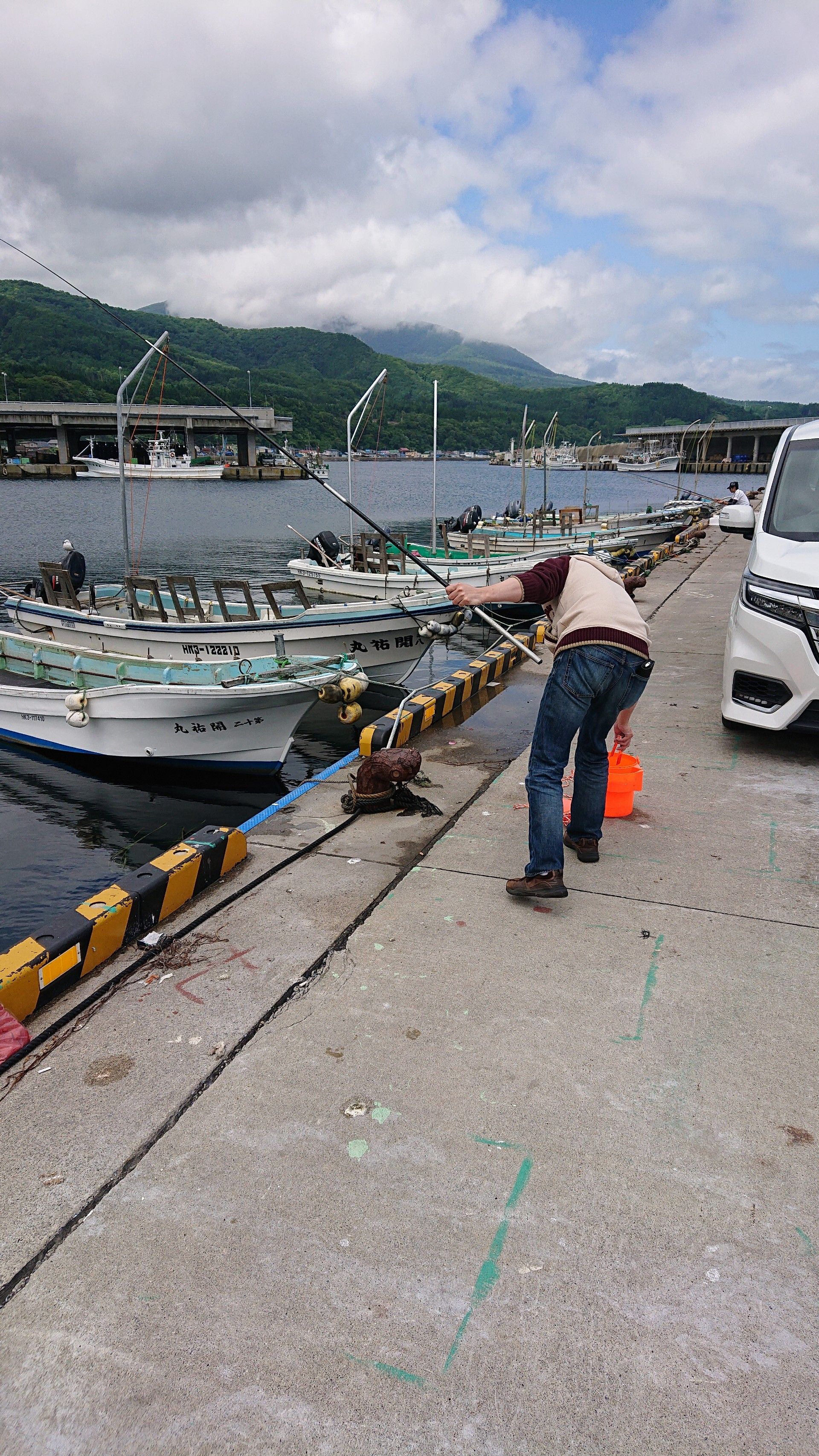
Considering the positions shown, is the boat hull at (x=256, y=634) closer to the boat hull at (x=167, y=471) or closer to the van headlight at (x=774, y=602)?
the van headlight at (x=774, y=602)

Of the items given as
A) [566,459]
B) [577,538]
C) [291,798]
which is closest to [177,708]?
[291,798]

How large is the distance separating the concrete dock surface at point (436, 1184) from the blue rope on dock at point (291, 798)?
3.49 feet

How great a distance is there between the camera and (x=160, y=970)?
3.46 metres

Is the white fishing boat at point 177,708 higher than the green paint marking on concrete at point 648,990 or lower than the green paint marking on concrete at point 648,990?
lower

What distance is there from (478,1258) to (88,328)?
117 metres

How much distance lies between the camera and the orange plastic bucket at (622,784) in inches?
189

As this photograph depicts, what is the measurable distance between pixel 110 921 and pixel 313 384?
143 metres

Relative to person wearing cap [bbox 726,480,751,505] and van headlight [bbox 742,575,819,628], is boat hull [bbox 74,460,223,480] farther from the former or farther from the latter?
van headlight [bbox 742,575,819,628]

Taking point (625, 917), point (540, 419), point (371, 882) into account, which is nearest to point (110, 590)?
point (371, 882)

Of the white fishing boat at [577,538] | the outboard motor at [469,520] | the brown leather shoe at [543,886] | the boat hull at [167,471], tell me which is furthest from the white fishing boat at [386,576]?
the boat hull at [167,471]

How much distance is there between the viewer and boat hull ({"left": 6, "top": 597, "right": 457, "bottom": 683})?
11953 millimetres

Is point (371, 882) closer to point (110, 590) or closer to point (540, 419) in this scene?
point (110, 590)

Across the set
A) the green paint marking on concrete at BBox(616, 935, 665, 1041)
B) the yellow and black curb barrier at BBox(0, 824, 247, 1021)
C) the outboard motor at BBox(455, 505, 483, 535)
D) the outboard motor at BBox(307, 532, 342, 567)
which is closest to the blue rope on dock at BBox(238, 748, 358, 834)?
the yellow and black curb barrier at BBox(0, 824, 247, 1021)

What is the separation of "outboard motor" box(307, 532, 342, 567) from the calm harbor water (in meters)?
3.56
